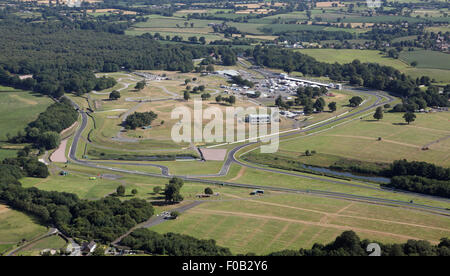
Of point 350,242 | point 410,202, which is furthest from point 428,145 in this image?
point 350,242

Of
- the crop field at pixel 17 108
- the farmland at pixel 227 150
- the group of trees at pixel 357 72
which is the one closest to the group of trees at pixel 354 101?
the farmland at pixel 227 150

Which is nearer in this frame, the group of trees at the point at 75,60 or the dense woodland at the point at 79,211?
the dense woodland at the point at 79,211

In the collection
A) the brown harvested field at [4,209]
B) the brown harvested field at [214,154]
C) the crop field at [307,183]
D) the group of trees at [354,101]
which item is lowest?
the crop field at [307,183]

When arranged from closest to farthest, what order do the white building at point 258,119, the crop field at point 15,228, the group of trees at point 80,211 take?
the group of trees at point 80,211, the crop field at point 15,228, the white building at point 258,119

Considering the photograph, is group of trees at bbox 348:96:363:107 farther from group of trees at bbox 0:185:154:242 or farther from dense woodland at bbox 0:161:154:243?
dense woodland at bbox 0:161:154:243

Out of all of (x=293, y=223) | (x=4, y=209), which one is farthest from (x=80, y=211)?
(x=293, y=223)

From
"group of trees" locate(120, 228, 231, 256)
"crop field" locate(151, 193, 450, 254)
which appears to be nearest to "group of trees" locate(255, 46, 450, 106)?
"crop field" locate(151, 193, 450, 254)

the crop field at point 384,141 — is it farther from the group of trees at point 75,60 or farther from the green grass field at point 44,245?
the group of trees at point 75,60
